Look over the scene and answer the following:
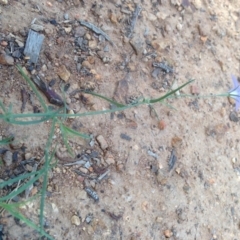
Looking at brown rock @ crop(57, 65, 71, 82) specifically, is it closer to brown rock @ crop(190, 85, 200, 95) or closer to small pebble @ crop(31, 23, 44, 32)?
small pebble @ crop(31, 23, 44, 32)

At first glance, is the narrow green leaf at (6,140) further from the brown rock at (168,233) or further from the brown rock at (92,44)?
the brown rock at (168,233)

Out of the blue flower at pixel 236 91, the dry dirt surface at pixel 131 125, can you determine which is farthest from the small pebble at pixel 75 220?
the blue flower at pixel 236 91

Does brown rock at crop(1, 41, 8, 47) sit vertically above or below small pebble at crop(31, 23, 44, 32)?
below

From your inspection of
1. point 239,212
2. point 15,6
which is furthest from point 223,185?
point 15,6

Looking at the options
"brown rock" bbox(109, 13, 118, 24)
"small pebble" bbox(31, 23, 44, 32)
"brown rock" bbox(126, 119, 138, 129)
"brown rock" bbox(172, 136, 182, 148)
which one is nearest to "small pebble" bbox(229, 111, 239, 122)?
"brown rock" bbox(172, 136, 182, 148)

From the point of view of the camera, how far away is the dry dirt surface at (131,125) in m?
1.59

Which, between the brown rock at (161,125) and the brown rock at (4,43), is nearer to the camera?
the brown rock at (4,43)

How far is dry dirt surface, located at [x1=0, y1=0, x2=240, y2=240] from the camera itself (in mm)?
1590

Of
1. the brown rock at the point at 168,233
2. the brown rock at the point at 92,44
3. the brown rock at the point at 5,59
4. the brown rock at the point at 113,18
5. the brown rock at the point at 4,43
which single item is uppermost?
the brown rock at the point at 113,18

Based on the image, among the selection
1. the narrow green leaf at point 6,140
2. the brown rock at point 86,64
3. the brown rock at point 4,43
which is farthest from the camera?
the brown rock at point 86,64

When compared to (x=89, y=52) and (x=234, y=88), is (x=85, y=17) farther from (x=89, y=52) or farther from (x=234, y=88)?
(x=234, y=88)

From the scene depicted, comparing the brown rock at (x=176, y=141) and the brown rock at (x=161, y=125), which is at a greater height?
the brown rock at (x=161, y=125)

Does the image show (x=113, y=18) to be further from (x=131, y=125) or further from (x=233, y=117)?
(x=233, y=117)

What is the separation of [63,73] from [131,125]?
32cm
